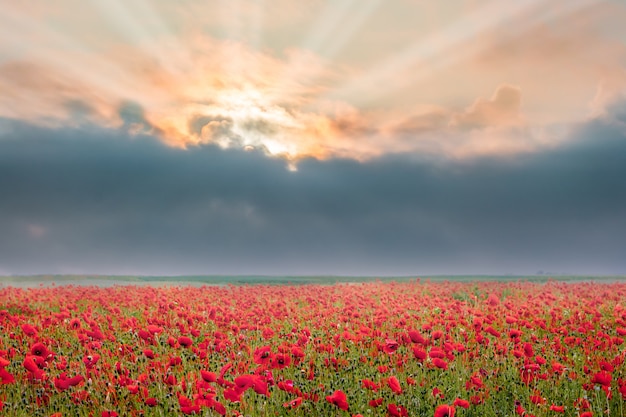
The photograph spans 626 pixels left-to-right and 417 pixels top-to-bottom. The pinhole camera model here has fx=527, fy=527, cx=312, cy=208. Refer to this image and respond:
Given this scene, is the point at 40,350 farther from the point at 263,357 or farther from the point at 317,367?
the point at 317,367

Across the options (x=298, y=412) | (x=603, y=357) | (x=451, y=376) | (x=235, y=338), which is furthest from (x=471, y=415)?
(x=235, y=338)

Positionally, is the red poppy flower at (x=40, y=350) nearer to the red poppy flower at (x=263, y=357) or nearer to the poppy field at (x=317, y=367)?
the poppy field at (x=317, y=367)

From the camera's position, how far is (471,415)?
6578mm

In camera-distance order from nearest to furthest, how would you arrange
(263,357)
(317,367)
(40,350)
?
(263,357) → (40,350) → (317,367)

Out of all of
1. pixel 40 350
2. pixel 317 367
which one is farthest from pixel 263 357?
pixel 40 350

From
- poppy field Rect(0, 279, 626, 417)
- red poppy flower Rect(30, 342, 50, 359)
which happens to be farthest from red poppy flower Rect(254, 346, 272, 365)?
red poppy flower Rect(30, 342, 50, 359)

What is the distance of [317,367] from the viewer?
26.3 feet

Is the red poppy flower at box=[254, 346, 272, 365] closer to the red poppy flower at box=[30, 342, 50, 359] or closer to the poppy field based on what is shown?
the poppy field

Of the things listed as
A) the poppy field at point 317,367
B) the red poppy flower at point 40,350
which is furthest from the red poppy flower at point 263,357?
the red poppy flower at point 40,350

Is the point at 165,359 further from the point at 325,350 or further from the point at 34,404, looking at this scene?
the point at 325,350

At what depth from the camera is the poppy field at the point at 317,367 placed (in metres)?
6.33

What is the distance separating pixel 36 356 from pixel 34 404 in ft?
2.22

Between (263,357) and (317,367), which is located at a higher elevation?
(263,357)

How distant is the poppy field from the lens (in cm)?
633
